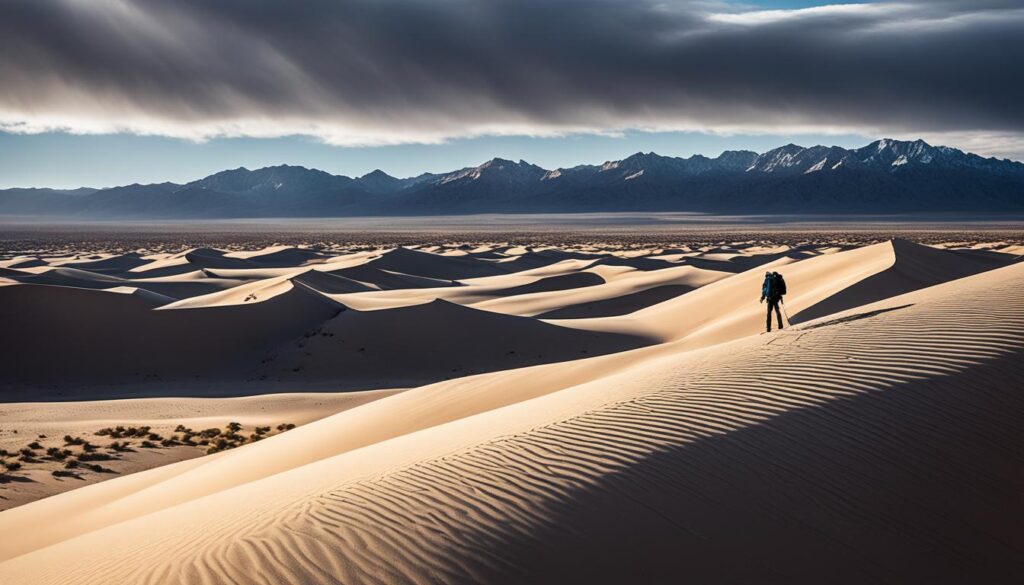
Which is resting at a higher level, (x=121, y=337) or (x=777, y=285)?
(x=777, y=285)

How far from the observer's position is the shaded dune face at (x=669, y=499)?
180 inches

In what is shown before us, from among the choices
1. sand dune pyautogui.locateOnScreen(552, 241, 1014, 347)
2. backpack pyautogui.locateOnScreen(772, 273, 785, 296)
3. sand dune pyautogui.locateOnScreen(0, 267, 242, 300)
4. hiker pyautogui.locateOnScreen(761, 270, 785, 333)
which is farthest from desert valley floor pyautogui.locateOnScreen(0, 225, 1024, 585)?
sand dune pyautogui.locateOnScreen(0, 267, 242, 300)

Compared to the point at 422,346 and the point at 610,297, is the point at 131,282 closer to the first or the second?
the point at 610,297

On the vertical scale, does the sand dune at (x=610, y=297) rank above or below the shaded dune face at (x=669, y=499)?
below

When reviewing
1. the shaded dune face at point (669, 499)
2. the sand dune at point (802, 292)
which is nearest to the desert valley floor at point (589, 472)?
the shaded dune face at point (669, 499)

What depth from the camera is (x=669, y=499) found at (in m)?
5.09

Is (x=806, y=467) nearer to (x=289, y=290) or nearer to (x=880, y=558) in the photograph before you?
(x=880, y=558)

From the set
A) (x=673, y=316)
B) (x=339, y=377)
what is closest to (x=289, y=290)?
(x=339, y=377)

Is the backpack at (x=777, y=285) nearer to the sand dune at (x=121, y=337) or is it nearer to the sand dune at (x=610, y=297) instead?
the sand dune at (x=121, y=337)

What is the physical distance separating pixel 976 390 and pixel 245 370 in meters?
18.1

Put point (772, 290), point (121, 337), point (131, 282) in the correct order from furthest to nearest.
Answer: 1. point (131, 282)
2. point (121, 337)
3. point (772, 290)

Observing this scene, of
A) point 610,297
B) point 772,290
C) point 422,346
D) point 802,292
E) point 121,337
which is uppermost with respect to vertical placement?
point 772,290

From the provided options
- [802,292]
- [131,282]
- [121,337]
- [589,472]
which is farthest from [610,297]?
[589,472]

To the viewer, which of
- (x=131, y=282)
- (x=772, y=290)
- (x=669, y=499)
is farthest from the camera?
(x=131, y=282)
